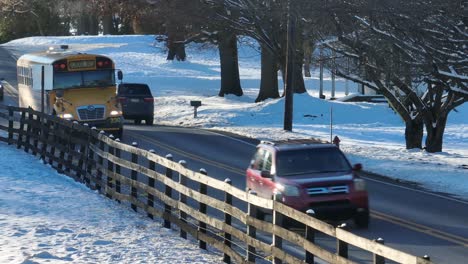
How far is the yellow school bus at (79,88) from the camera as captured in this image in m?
30.3

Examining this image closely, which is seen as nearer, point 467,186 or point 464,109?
point 467,186

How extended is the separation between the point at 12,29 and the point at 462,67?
3382 inches

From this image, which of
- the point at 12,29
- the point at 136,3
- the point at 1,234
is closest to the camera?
the point at 1,234

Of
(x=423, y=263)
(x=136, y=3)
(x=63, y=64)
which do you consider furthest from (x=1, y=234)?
(x=136, y=3)

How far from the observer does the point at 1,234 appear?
13.4 metres

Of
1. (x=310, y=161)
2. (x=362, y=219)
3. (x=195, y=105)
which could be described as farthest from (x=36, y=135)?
(x=195, y=105)

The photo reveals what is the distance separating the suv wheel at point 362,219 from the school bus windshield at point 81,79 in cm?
1610

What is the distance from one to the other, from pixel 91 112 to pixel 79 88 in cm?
89

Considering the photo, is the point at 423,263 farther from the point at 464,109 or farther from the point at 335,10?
the point at 464,109

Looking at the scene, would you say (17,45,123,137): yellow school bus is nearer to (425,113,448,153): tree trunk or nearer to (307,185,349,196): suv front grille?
(425,113,448,153): tree trunk

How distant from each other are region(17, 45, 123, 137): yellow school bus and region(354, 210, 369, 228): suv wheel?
15.2 metres

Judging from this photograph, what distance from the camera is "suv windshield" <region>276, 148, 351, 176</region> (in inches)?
659

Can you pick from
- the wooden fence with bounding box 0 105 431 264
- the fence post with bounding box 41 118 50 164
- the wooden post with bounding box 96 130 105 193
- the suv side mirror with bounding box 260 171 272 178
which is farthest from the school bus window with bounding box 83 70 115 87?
the suv side mirror with bounding box 260 171 272 178

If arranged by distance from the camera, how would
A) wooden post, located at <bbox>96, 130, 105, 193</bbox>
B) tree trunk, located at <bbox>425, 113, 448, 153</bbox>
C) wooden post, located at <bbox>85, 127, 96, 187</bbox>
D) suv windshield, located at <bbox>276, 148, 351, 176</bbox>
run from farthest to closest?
tree trunk, located at <bbox>425, 113, 448, 153</bbox>
wooden post, located at <bbox>85, 127, 96, 187</bbox>
wooden post, located at <bbox>96, 130, 105, 193</bbox>
suv windshield, located at <bbox>276, 148, 351, 176</bbox>
